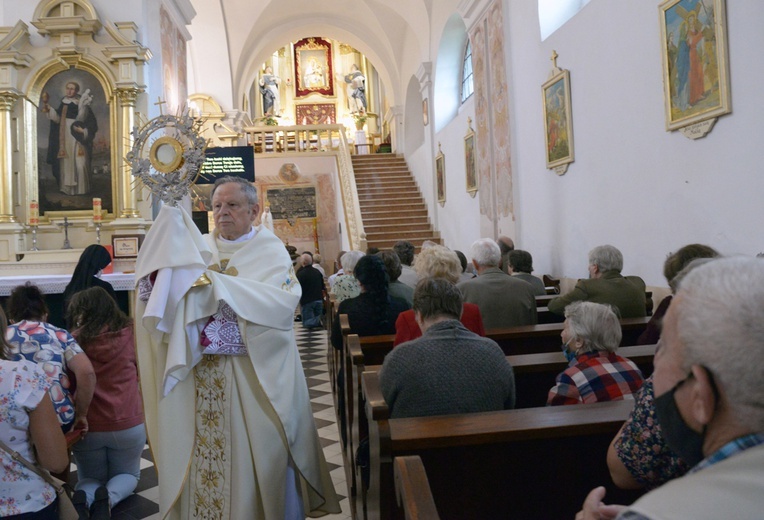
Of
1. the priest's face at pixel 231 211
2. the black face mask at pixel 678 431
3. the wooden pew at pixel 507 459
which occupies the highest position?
the priest's face at pixel 231 211

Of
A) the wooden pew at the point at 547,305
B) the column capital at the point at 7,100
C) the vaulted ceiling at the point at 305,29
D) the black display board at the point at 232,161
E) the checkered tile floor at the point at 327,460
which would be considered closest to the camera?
the checkered tile floor at the point at 327,460

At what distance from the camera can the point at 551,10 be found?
789 centimetres

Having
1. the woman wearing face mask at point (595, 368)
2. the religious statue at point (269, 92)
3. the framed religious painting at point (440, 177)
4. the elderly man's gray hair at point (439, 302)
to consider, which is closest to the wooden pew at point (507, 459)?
the woman wearing face mask at point (595, 368)

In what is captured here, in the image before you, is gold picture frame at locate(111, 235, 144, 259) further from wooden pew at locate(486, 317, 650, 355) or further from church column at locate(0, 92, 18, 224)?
wooden pew at locate(486, 317, 650, 355)

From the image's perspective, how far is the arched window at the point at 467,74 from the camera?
12812mm

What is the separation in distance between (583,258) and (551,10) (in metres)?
3.34

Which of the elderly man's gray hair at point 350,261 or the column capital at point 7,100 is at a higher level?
the column capital at point 7,100

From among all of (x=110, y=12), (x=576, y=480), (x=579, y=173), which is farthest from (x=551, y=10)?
(x=576, y=480)

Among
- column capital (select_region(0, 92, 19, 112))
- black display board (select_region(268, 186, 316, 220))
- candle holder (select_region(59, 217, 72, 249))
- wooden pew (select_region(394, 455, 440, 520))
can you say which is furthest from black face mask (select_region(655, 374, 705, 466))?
black display board (select_region(268, 186, 316, 220))

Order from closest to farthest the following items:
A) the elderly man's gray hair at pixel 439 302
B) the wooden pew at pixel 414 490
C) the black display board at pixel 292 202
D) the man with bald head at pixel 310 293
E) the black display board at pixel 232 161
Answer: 1. the wooden pew at pixel 414 490
2. the elderly man's gray hair at pixel 439 302
3. the man with bald head at pixel 310 293
4. the black display board at pixel 232 161
5. the black display board at pixel 292 202

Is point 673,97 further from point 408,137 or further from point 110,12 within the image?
point 408,137

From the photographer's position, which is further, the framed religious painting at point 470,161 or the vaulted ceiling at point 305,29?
the vaulted ceiling at point 305,29

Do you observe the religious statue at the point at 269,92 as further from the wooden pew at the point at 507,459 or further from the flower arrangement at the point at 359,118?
the wooden pew at the point at 507,459

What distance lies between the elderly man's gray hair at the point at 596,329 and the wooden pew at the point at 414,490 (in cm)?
116
